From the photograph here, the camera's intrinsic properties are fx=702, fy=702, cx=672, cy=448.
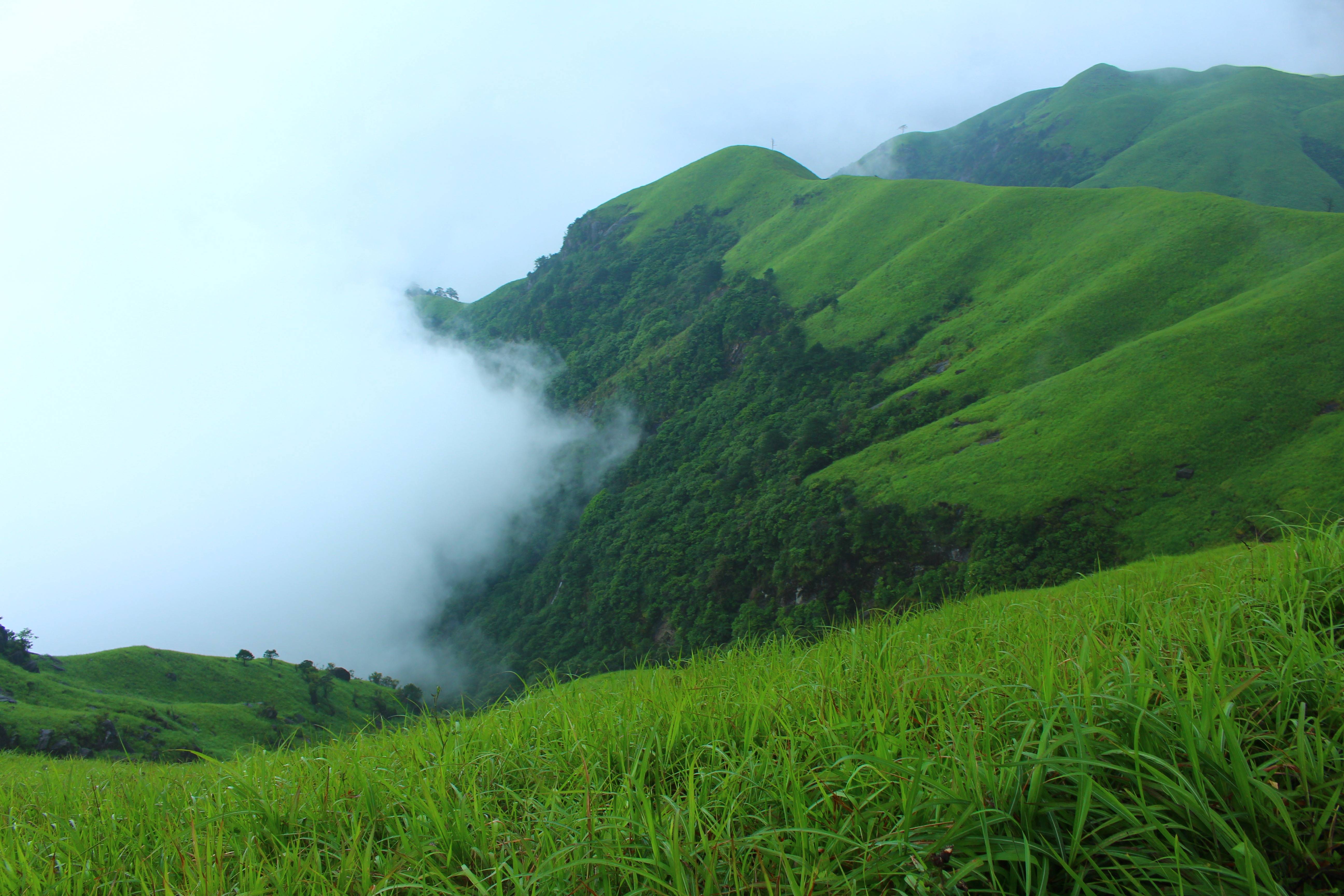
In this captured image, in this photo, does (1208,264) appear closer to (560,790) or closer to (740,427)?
(740,427)

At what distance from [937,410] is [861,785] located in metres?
85.7

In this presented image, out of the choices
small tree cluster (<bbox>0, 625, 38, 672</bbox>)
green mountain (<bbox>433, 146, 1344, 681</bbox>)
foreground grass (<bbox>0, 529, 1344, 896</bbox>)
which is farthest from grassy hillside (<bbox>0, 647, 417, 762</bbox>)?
foreground grass (<bbox>0, 529, 1344, 896</bbox>)

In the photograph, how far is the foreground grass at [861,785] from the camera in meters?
2.59

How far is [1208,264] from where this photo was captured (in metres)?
76.2

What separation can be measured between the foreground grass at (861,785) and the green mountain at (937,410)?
8.51 meters

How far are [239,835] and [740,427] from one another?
379 feet

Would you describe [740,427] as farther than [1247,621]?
Yes

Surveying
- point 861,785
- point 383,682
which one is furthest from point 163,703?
point 861,785

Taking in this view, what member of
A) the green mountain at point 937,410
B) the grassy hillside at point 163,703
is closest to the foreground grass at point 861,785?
the green mountain at point 937,410

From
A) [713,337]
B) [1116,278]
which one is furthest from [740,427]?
[1116,278]

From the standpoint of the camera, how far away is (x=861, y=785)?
3.10m

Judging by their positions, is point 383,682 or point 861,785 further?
point 383,682

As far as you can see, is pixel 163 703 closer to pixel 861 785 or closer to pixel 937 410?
pixel 861 785

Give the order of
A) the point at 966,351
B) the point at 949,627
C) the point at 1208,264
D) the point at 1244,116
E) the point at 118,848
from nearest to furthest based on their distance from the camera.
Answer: the point at 118,848 < the point at 949,627 < the point at 1208,264 < the point at 966,351 < the point at 1244,116
